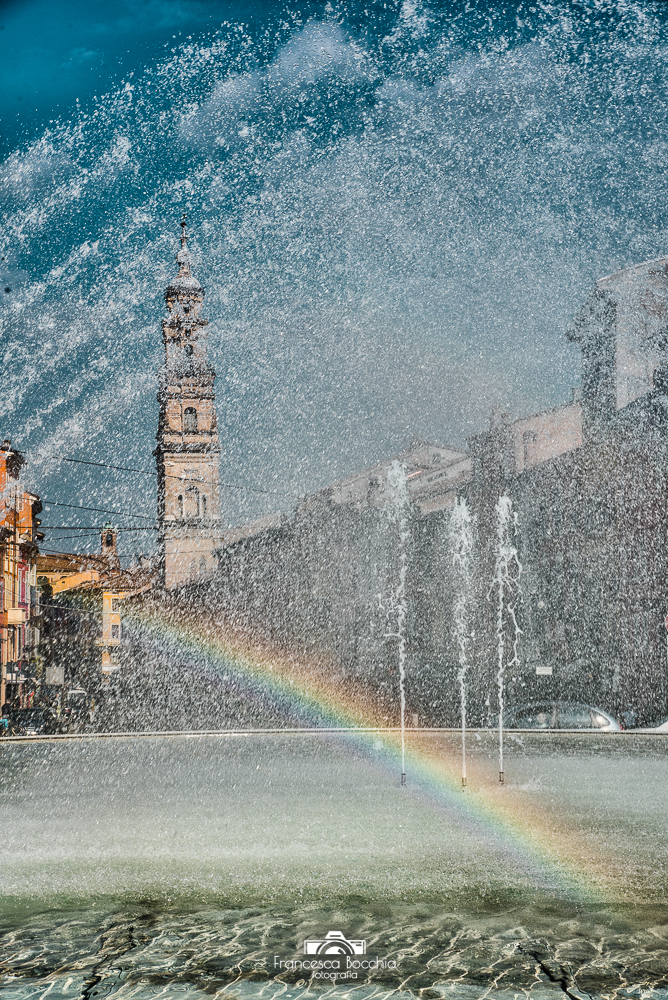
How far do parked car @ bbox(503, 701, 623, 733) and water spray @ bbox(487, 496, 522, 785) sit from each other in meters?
9.88

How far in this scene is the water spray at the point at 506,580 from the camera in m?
30.6

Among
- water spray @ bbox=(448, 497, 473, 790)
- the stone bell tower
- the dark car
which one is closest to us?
the dark car

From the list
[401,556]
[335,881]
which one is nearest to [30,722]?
[335,881]

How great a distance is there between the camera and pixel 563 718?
18672 millimetres

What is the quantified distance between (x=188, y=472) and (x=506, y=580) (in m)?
35.9

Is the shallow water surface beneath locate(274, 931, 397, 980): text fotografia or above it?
beneath

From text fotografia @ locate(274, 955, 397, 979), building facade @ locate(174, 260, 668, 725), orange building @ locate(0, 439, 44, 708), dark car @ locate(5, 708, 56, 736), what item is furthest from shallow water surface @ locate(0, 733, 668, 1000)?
orange building @ locate(0, 439, 44, 708)

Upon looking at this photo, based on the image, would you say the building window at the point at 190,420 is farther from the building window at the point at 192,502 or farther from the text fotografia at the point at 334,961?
the text fotografia at the point at 334,961

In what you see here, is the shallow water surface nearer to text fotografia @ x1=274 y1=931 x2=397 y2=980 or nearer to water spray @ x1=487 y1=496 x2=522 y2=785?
text fotografia @ x1=274 y1=931 x2=397 y2=980

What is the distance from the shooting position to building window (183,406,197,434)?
65.9 m

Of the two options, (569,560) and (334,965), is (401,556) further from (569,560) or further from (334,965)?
(334,965)

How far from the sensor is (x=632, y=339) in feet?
98.8

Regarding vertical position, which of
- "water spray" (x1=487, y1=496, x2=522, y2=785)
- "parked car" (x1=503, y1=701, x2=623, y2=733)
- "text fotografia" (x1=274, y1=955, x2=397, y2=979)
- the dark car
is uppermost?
"water spray" (x1=487, y1=496, x2=522, y2=785)

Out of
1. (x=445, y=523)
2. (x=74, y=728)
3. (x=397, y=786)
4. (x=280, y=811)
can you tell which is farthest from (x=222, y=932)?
(x=445, y=523)
